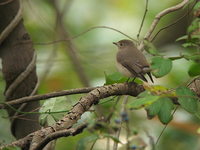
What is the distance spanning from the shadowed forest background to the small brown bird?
0.74 ft

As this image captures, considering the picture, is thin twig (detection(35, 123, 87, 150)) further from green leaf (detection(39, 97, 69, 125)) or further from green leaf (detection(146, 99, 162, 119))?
green leaf (detection(39, 97, 69, 125))

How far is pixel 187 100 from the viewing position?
2.29 meters

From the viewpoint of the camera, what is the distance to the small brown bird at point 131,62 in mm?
4452

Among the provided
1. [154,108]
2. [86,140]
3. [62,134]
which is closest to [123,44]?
[154,108]

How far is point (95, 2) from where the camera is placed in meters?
6.98

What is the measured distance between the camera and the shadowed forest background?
16.8 ft

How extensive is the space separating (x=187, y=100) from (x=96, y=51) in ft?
10.8

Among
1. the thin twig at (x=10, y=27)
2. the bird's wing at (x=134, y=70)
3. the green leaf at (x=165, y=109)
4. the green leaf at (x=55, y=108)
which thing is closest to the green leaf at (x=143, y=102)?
the green leaf at (x=165, y=109)

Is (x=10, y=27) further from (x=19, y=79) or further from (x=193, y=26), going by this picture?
(x=193, y=26)

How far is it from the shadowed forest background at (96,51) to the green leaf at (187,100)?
2.14 metres

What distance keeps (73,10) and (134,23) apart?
82 centimetres

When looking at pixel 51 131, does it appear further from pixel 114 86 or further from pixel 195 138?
pixel 195 138

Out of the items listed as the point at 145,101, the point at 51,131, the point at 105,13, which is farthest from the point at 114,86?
the point at 105,13

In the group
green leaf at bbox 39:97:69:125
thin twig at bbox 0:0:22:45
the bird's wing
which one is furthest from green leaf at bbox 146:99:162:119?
the bird's wing
